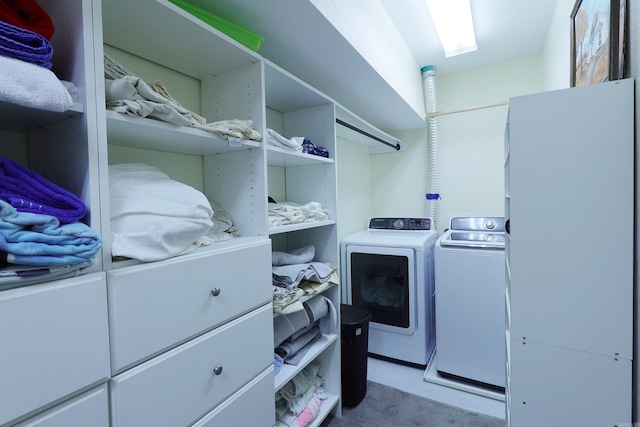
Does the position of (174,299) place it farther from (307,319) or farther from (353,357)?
(353,357)

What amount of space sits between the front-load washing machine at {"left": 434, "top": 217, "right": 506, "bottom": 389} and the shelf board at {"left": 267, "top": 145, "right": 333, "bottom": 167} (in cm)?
117

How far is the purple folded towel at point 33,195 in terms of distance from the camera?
61 centimetres

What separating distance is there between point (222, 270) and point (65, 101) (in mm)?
614

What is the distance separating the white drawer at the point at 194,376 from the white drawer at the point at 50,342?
4.1 inches

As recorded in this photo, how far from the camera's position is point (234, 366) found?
1064 millimetres

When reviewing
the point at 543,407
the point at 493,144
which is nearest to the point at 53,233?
the point at 543,407

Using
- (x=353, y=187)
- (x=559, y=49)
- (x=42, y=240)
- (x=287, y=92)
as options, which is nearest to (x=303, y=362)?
(x=42, y=240)

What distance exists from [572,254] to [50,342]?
4.77 feet

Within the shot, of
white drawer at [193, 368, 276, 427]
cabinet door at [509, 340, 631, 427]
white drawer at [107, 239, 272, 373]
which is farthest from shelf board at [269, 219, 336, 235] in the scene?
cabinet door at [509, 340, 631, 427]

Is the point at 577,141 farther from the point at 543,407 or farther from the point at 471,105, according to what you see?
the point at 471,105

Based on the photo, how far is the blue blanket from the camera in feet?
1.85

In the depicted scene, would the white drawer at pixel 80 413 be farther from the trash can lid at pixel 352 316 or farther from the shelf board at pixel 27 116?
the trash can lid at pixel 352 316

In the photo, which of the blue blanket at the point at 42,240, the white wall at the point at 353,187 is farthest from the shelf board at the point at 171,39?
the white wall at the point at 353,187

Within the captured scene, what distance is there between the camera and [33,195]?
2.09 feet
